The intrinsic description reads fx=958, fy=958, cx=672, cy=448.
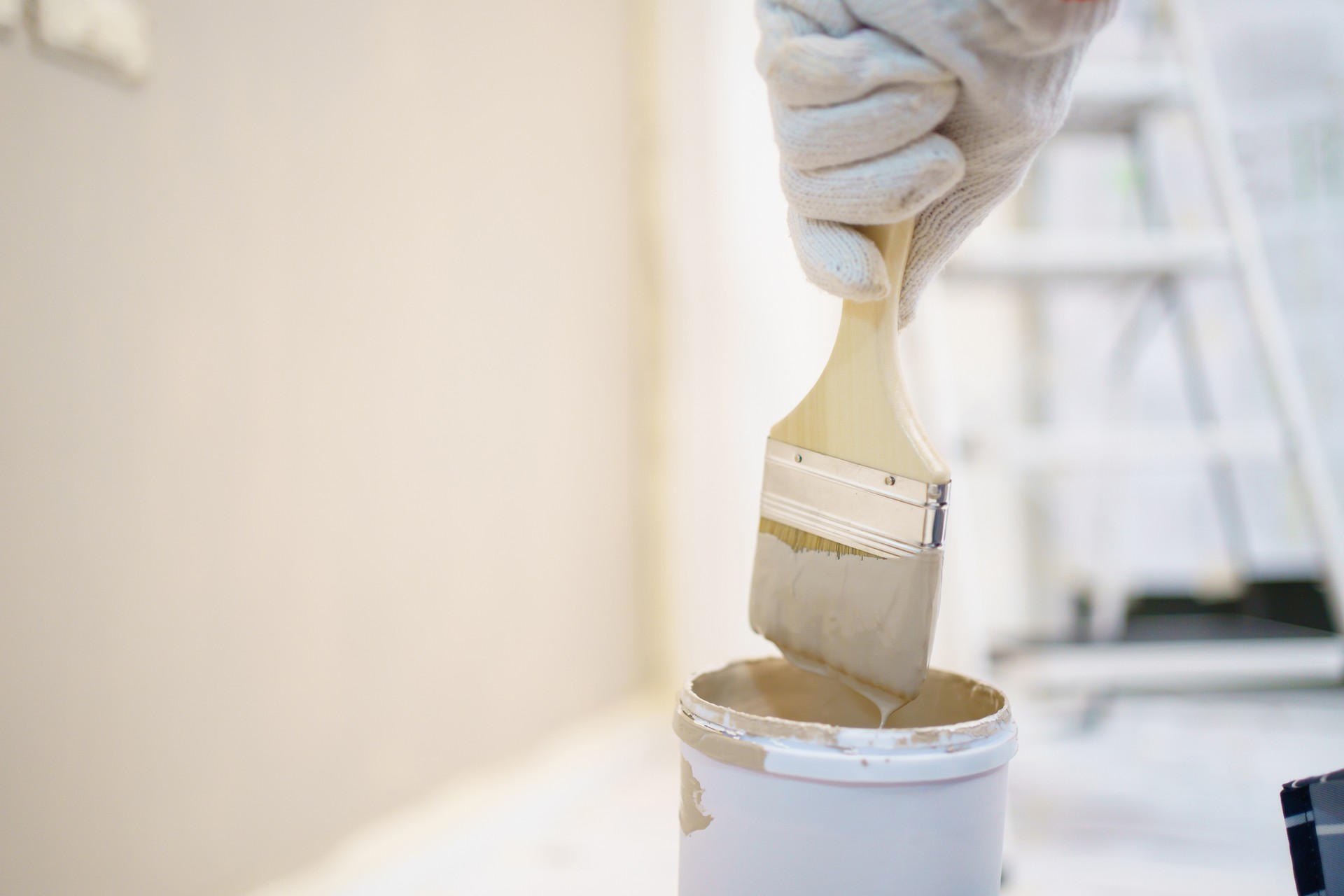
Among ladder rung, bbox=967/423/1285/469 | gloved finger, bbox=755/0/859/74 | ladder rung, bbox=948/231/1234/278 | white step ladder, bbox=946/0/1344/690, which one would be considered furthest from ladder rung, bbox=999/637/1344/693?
gloved finger, bbox=755/0/859/74

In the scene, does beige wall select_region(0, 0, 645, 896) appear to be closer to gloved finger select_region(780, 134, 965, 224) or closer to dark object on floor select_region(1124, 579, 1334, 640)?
gloved finger select_region(780, 134, 965, 224)

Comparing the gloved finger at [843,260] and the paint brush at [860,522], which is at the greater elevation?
the gloved finger at [843,260]

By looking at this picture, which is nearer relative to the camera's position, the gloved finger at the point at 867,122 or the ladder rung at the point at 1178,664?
the gloved finger at the point at 867,122

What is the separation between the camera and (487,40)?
1.32 m

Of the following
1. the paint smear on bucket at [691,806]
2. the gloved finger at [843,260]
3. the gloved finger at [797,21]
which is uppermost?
the gloved finger at [797,21]

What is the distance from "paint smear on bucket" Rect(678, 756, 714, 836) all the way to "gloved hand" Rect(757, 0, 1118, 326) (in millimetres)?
325

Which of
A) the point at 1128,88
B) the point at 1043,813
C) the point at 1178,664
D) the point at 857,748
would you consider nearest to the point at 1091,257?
the point at 1128,88

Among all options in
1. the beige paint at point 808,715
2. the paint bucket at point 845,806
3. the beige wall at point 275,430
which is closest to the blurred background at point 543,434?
the beige wall at point 275,430

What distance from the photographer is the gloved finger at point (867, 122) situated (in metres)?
0.54

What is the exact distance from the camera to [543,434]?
1446 millimetres

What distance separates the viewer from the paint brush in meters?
0.59

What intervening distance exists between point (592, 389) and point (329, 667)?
69 centimetres

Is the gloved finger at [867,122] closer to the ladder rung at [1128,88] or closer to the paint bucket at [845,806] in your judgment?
the paint bucket at [845,806]

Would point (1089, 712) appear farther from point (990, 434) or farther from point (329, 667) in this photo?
point (329, 667)
